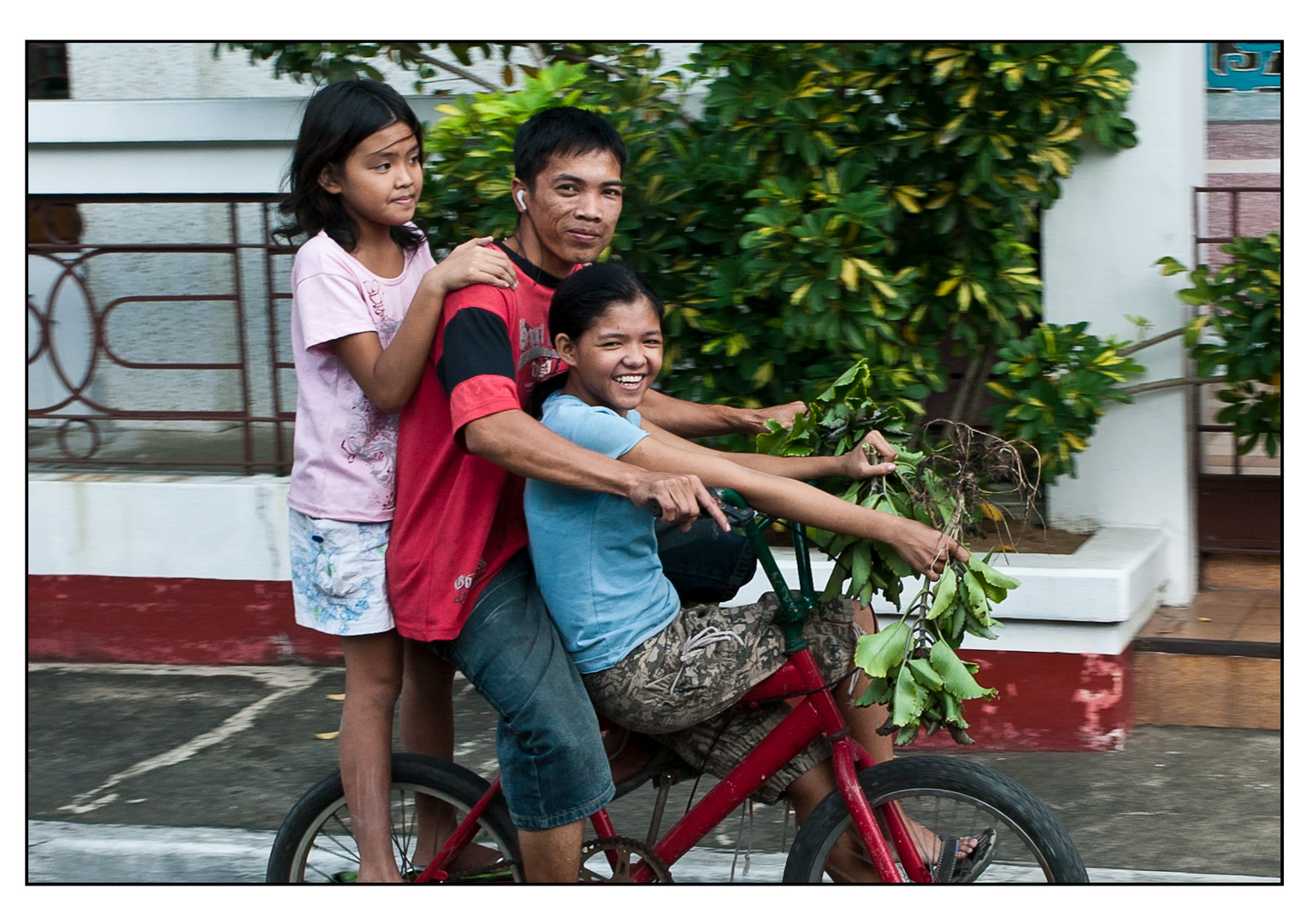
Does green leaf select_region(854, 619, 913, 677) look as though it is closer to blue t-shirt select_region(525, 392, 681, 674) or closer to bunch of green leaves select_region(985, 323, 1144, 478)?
blue t-shirt select_region(525, 392, 681, 674)

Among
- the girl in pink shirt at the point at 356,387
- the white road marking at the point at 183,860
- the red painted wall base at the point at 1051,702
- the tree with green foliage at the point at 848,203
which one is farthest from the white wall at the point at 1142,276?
the girl in pink shirt at the point at 356,387

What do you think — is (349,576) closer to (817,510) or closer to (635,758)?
(635,758)

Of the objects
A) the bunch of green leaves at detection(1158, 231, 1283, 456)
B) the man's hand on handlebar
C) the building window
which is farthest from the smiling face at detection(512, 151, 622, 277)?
the building window

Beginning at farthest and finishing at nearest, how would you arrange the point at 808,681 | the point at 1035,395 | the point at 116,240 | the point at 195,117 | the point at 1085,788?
1. the point at 116,240
2. the point at 195,117
3. the point at 1035,395
4. the point at 1085,788
5. the point at 808,681

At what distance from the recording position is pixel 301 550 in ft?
9.39

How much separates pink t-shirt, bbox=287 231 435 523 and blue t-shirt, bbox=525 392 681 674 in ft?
1.33

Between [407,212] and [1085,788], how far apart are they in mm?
2662

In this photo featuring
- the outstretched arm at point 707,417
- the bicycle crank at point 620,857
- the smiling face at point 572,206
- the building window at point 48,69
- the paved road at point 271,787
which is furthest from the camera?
the building window at point 48,69

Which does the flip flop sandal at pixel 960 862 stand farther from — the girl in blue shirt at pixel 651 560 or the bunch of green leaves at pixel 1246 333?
the bunch of green leaves at pixel 1246 333

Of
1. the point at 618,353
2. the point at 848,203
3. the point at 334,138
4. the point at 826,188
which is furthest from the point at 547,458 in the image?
the point at 826,188

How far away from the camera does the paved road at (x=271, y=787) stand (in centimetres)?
369

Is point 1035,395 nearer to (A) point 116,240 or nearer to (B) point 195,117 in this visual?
(B) point 195,117

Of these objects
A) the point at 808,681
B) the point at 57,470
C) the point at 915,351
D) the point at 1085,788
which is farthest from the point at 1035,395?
the point at 57,470

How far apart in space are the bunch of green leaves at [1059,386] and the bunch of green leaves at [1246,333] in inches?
11.0
